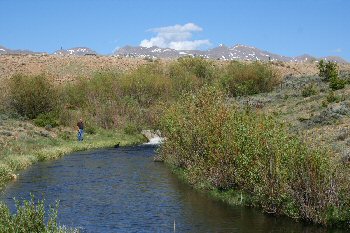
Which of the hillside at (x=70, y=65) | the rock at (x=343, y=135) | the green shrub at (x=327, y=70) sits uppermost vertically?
the hillside at (x=70, y=65)

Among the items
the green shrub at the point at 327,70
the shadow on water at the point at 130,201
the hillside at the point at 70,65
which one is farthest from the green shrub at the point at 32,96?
the hillside at the point at 70,65

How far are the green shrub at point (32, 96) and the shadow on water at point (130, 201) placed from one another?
30.2m

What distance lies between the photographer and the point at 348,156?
101 feet

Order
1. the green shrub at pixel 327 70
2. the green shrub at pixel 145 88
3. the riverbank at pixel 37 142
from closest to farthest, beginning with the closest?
the riverbank at pixel 37 142 → the green shrub at pixel 145 88 → the green shrub at pixel 327 70

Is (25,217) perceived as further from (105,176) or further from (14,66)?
(14,66)

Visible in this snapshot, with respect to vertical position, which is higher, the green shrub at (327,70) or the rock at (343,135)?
the green shrub at (327,70)

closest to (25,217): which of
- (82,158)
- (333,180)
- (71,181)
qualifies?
(333,180)

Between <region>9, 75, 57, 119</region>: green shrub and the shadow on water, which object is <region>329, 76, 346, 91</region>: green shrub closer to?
the shadow on water

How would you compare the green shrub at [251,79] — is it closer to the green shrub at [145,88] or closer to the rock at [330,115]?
the green shrub at [145,88]

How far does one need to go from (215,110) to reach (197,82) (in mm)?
69101

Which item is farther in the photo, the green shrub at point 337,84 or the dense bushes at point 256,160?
the green shrub at point 337,84

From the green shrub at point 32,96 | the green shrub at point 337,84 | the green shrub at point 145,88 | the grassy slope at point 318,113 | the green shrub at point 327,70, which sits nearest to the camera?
the grassy slope at point 318,113

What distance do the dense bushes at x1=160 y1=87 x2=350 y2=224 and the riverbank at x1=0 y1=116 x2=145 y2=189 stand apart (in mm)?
14330

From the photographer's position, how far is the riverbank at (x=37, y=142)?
4374 centimetres
